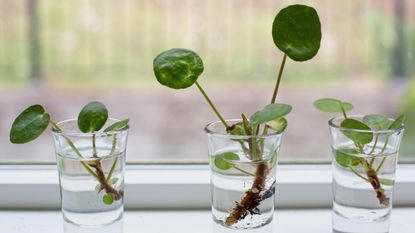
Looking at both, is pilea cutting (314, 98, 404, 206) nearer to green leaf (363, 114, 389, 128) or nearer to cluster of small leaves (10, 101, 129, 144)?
green leaf (363, 114, 389, 128)

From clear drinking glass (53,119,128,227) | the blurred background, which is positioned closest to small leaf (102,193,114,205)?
clear drinking glass (53,119,128,227)

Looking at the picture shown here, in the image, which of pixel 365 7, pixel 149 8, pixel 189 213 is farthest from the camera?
pixel 149 8

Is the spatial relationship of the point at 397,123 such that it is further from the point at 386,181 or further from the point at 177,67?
the point at 177,67

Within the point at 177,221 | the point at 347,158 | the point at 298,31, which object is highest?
the point at 298,31

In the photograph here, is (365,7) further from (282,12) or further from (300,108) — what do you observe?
(282,12)

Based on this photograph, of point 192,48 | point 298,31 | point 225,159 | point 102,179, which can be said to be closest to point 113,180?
point 102,179

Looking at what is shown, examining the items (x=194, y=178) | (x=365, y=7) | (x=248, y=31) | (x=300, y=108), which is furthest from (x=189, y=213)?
(x=300, y=108)

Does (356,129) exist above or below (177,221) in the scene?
above
